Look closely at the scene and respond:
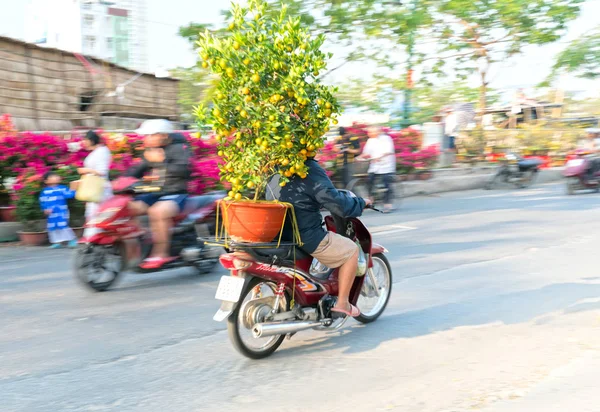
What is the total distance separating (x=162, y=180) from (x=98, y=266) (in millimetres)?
1128

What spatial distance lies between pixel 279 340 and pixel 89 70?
1637 centimetres

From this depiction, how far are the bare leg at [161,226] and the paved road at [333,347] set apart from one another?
0.43m

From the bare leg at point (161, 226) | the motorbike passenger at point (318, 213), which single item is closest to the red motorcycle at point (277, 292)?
the motorbike passenger at point (318, 213)

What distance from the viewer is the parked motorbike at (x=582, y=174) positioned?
16.8m

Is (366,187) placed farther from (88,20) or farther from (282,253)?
(88,20)

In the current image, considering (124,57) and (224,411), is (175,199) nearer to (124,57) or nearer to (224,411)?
(224,411)

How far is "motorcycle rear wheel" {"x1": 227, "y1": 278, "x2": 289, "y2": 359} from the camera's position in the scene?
15.0 feet

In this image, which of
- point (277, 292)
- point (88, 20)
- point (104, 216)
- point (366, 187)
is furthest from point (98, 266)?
point (88, 20)

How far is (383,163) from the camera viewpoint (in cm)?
1375

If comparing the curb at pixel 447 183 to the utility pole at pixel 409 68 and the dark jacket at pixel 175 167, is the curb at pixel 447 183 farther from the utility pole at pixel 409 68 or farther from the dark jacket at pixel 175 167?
the dark jacket at pixel 175 167

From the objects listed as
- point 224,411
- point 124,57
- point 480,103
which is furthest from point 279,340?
point 124,57

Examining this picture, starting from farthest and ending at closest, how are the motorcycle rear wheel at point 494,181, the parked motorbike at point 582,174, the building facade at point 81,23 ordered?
1. the building facade at point 81,23
2. the motorcycle rear wheel at point 494,181
3. the parked motorbike at point 582,174

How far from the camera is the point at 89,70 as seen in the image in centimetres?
1941

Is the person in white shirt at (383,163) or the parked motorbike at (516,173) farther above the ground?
the person in white shirt at (383,163)
